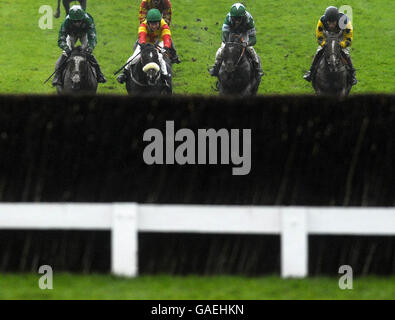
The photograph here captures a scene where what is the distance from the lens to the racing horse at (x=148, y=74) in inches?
555

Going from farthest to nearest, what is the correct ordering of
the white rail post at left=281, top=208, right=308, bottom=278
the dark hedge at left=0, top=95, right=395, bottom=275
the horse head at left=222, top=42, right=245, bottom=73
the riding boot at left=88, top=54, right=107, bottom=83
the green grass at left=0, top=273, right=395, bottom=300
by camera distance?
the riding boot at left=88, top=54, right=107, bottom=83 < the horse head at left=222, top=42, right=245, bottom=73 < the dark hedge at left=0, top=95, right=395, bottom=275 < the white rail post at left=281, top=208, right=308, bottom=278 < the green grass at left=0, top=273, right=395, bottom=300

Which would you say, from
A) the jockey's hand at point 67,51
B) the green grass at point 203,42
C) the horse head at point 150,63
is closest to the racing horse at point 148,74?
the horse head at point 150,63

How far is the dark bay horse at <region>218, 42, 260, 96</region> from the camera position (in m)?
14.9

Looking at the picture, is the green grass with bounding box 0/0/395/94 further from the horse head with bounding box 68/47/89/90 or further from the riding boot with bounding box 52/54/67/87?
the horse head with bounding box 68/47/89/90

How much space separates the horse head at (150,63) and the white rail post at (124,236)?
27.9 ft

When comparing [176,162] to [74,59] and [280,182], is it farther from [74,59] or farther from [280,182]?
[74,59]

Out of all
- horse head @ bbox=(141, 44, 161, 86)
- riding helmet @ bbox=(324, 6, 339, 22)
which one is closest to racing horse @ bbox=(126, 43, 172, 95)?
horse head @ bbox=(141, 44, 161, 86)

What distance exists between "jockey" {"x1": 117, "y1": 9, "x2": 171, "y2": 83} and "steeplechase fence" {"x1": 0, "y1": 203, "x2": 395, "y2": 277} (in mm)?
8659

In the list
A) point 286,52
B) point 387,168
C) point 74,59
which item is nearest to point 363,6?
point 286,52

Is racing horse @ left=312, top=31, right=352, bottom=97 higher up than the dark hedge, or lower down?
higher up

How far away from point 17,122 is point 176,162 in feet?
3.99

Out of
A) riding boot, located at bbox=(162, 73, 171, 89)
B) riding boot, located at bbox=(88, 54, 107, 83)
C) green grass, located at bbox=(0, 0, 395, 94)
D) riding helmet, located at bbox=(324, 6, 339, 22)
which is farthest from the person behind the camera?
green grass, located at bbox=(0, 0, 395, 94)

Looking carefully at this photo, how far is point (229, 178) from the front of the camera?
20.3 feet

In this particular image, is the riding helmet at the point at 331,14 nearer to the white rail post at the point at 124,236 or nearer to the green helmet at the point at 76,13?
the green helmet at the point at 76,13
